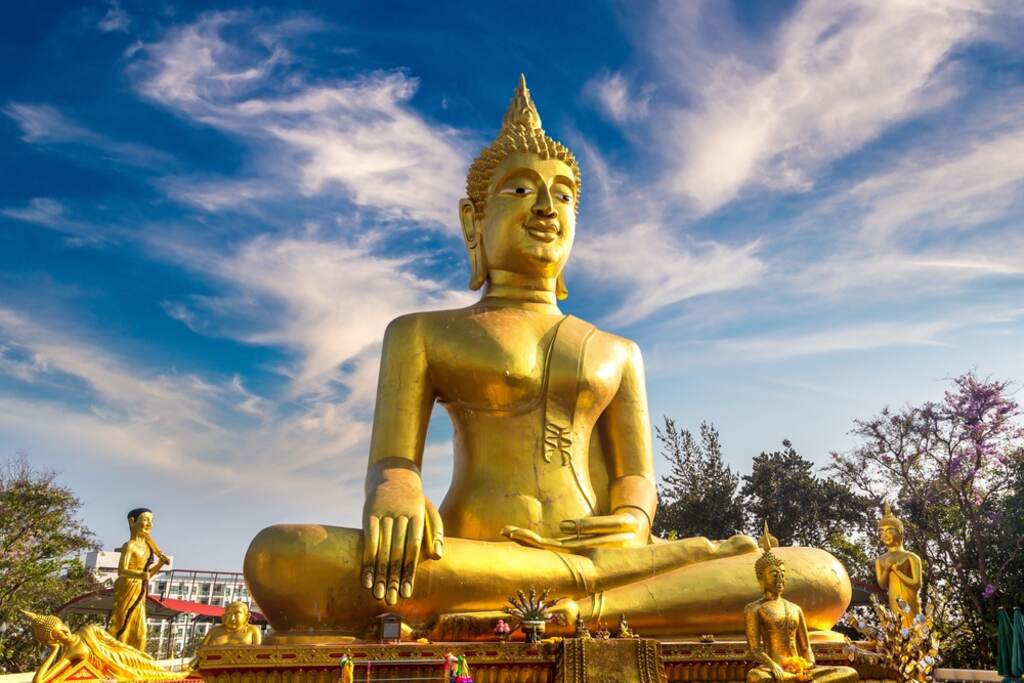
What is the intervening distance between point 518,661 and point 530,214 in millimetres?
4219

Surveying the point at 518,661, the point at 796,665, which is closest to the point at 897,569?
the point at 796,665

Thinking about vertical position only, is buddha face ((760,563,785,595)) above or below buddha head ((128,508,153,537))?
below

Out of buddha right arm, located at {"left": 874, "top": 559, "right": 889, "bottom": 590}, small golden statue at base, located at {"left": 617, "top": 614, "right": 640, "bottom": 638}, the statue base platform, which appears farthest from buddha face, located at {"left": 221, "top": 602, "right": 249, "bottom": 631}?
buddha right arm, located at {"left": 874, "top": 559, "right": 889, "bottom": 590}

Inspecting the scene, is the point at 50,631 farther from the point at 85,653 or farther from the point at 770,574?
the point at 770,574

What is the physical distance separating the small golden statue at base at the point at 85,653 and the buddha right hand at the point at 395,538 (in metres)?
3.31

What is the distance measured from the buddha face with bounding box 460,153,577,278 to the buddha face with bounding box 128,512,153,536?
443cm

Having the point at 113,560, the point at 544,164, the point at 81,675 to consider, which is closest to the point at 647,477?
the point at 544,164

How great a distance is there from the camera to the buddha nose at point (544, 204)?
819 centimetres

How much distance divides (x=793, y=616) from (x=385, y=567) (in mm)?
2734

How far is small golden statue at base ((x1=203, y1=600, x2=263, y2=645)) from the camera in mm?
6746

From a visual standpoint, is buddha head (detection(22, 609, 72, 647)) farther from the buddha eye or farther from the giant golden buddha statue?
the buddha eye

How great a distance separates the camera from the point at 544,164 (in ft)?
27.5

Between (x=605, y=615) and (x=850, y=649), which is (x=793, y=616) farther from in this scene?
(x=605, y=615)

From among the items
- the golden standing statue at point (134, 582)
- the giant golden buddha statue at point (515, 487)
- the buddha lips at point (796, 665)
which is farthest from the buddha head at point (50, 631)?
the buddha lips at point (796, 665)
